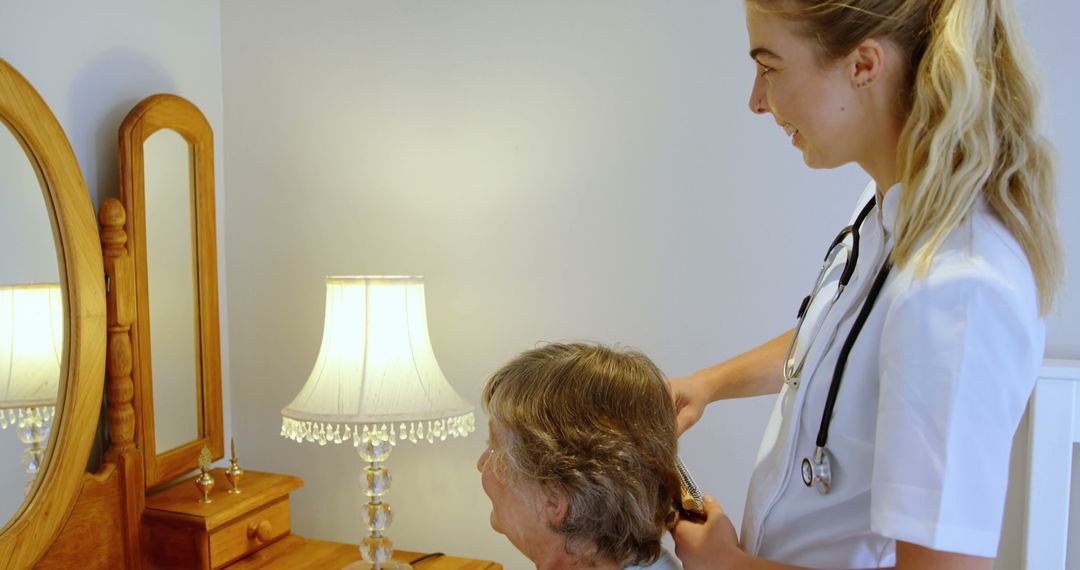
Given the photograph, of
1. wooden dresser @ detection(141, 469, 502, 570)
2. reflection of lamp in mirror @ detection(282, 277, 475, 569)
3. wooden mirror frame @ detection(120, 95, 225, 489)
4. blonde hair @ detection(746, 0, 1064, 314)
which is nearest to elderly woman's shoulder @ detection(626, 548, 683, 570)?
blonde hair @ detection(746, 0, 1064, 314)

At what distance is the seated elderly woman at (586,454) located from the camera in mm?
1146

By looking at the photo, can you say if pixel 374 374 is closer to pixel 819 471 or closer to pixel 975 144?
pixel 819 471

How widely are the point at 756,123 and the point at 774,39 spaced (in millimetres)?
958

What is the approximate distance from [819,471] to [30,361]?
1.46 meters

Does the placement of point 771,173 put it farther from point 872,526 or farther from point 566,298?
point 872,526

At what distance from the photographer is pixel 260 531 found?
2.06 metres

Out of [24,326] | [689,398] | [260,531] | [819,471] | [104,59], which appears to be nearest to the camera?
[819,471]

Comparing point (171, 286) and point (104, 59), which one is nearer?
point (104, 59)

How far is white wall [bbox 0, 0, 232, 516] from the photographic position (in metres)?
1.77

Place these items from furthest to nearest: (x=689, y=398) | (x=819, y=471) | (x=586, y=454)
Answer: (x=689, y=398), (x=586, y=454), (x=819, y=471)

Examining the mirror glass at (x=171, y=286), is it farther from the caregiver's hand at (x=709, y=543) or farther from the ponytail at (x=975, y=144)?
the ponytail at (x=975, y=144)

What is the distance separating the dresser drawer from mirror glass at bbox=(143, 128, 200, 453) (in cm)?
26

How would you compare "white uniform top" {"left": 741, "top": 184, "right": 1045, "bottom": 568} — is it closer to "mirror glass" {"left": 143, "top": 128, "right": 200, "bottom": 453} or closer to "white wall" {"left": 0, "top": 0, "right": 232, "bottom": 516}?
"white wall" {"left": 0, "top": 0, "right": 232, "bottom": 516}

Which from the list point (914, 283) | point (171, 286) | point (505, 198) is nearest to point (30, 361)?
point (171, 286)
